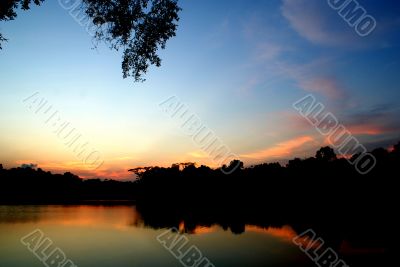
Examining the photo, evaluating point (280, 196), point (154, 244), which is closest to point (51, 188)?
point (280, 196)

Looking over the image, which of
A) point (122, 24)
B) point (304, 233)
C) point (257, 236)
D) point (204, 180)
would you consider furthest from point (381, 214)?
point (204, 180)

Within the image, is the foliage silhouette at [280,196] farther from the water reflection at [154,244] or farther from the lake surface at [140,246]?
the lake surface at [140,246]

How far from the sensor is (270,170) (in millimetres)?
84688

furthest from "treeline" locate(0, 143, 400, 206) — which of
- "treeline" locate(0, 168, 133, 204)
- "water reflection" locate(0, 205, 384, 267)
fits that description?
"water reflection" locate(0, 205, 384, 267)

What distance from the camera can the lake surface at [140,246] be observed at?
2089 centimetres

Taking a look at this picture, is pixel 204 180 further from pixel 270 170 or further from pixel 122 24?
pixel 122 24

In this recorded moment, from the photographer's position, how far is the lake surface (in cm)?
2089

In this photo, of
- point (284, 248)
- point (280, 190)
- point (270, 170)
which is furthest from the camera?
point (270, 170)

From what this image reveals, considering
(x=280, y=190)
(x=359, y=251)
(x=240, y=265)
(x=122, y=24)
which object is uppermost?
(x=280, y=190)

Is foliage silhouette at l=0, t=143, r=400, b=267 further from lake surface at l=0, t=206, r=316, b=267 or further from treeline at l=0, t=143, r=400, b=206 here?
lake surface at l=0, t=206, r=316, b=267

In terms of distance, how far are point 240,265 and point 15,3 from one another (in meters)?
17.9

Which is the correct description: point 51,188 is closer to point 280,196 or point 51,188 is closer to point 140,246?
point 280,196

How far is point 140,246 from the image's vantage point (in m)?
26.3

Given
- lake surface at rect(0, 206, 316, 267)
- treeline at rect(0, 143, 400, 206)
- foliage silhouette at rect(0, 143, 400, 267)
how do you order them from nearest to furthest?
lake surface at rect(0, 206, 316, 267) < foliage silhouette at rect(0, 143, 400, 267) < treeline at rect(0, 143, 400, 206)
